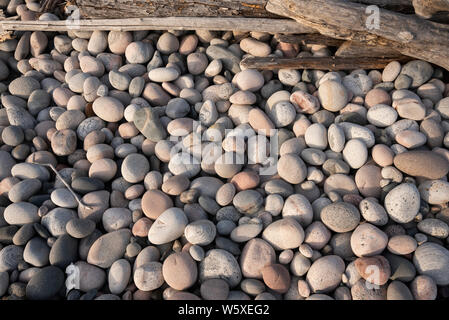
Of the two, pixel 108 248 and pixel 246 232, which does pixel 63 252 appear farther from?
pixel 246 232

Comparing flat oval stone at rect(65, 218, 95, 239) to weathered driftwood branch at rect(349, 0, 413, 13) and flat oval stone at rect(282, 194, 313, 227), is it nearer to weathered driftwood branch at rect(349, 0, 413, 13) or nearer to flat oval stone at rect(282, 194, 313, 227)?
flat oval stone at rect(282, 194, 313, 227)

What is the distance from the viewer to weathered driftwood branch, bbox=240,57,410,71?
283 centimetres

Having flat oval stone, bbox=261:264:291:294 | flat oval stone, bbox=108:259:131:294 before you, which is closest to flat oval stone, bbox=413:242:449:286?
flat oval stone, bbox=261:264:291:294

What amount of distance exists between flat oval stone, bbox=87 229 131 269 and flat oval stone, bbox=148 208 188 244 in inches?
7.1

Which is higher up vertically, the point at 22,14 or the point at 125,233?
the point at 22,14

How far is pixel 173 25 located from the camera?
292cm

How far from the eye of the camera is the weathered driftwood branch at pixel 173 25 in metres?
2.79

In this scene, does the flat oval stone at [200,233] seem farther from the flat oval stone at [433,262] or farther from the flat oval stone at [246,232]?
the flat oval stone at [433,262]

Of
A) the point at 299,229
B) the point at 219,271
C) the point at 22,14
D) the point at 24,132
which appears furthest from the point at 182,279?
the point at 22,14

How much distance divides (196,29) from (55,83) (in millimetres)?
1326

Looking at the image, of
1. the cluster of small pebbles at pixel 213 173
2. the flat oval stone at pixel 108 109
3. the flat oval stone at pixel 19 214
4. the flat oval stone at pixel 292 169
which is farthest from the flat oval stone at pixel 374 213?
the flat oval stone at pixel 19 214
